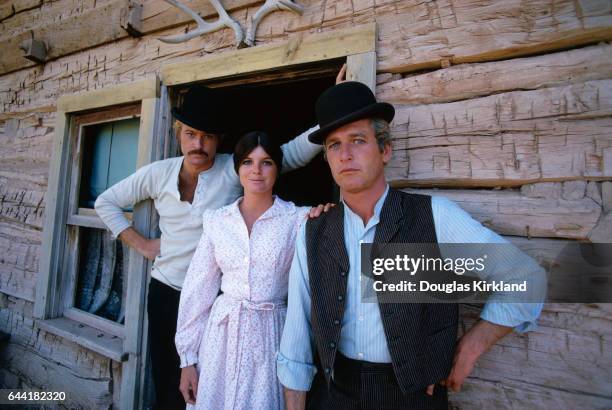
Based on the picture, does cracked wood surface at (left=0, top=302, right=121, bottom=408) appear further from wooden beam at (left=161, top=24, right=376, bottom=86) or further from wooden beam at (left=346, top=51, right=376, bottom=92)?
wooden beam at (left=346, top=51, right=376, bottom=92)

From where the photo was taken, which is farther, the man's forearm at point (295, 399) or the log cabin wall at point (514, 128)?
the man's forearm at point (295, 399)

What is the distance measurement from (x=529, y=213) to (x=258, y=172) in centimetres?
124

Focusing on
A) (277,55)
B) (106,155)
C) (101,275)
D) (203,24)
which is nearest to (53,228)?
(101,275)

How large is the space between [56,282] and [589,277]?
3.70 metres

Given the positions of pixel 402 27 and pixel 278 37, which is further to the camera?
pixel 278 37

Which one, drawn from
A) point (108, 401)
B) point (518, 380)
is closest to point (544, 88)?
point (518, 380)

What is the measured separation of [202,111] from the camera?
1.98m

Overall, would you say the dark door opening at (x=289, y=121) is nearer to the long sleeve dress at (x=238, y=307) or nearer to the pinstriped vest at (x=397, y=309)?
the long sleeve dress at (x=238, y=307)

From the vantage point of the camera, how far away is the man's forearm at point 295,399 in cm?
139

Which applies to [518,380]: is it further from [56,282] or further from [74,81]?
[74,81]

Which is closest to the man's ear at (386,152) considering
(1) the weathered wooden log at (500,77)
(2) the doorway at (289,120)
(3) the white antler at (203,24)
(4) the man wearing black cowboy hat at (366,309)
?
(4) the man wearing black cowboy hat at (366,309)

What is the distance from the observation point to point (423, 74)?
162 centimetres

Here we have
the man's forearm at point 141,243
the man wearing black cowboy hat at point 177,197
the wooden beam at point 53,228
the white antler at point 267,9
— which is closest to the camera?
the white antler at point 267,9

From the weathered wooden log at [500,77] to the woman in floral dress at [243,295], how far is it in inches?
28.9
